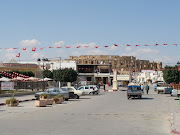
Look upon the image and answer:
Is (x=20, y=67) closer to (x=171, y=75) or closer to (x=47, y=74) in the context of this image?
(x=47, y=74)

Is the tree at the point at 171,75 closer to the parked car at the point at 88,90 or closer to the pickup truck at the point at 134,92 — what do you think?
the parked car at the point at 88,90

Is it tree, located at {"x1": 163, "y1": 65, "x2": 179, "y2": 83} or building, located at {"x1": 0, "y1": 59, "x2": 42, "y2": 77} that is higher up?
building, located at {"x1": 0, "y1": 59, "x2": 42, "y2": 77}

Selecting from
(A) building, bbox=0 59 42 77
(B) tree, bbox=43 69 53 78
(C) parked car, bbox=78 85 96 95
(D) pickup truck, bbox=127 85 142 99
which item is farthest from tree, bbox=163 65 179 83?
(D) pickup truck, bbox=127 85 142 99

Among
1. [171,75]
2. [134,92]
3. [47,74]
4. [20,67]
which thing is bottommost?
[134,92]

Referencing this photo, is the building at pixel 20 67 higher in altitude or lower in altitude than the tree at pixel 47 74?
higher

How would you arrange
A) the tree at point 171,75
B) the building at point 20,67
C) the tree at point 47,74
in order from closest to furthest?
the building at point 20,67 → the tree at point 47,74 → the tree at point 171,75

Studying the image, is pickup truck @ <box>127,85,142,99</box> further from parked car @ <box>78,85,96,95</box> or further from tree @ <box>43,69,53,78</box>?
tree @ <box>43,69,53,78</box>

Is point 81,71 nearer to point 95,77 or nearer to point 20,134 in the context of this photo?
point 95,77

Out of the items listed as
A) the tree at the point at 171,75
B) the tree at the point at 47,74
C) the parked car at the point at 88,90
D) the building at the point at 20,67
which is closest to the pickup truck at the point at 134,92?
the parked car at the point at 88,90

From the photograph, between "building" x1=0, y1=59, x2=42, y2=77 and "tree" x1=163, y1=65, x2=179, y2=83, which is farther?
"tree" x1=163, y1=65, x2=179, y2=83

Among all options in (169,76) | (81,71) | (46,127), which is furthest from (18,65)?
(46,127)

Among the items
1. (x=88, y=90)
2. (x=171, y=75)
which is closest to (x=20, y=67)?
(x=171, y=75)

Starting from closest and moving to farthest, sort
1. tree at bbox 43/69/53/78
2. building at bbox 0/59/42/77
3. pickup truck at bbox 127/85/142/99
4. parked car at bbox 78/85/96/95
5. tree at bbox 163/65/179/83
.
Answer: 1. pickup truck at bbox 127/85/142/99
2. parked car at bbox 78/85/96/95
3. building at bbox 0/59/42/77
4. tree at bbox 43/69/53/78
5. tree at bbox 163/65/179/83

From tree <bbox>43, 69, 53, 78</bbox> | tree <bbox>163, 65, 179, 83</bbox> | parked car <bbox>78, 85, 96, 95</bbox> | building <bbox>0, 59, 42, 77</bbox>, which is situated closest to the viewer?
parked car <bbox>78, 85, 96, 95</bbox>
